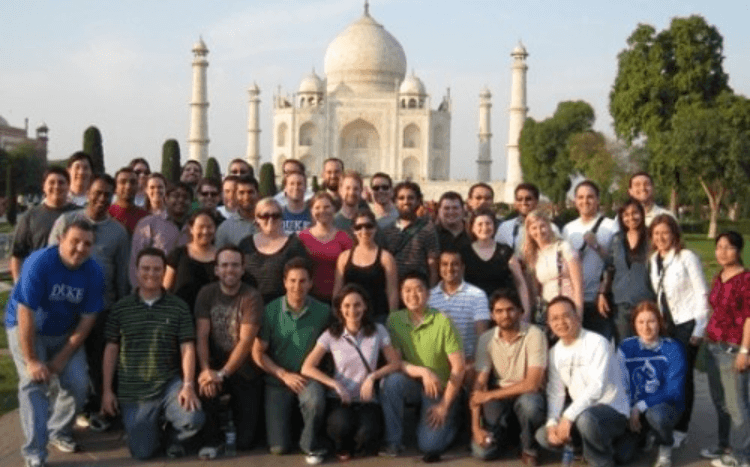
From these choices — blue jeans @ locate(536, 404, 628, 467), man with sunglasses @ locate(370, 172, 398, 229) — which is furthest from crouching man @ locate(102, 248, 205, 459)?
blue jeans @ locate(536, 404, 628, 467)

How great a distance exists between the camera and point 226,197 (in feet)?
20.9

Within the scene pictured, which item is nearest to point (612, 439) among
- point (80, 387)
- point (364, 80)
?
point (80, 387)

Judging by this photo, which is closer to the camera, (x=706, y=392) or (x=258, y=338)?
(x=258, y=338)

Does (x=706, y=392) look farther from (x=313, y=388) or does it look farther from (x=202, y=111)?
(x=202, y=111)

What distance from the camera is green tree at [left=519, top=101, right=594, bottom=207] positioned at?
37688 millimetres

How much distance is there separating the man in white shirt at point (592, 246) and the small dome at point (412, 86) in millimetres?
41933

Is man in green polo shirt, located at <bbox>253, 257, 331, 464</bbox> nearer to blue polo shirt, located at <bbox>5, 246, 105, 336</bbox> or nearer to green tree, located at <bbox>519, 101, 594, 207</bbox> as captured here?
blue polo shirt, located at <bbox>5, 246, 105, 336</bbox>

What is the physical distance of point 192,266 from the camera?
520cm

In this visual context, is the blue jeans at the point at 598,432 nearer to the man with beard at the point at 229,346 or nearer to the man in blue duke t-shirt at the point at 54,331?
the man with beard at the point at 229,346

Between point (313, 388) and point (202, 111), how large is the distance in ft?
130

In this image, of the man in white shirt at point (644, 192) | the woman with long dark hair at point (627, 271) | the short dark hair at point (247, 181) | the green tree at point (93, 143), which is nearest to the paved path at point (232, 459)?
the woman with long dark hair at point (627, 271)

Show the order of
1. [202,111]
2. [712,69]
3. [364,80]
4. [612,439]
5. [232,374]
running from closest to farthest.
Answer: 1. [612,439]
2. [232,374]
3. [712,69]
4. [202,111]
5. [364,80]

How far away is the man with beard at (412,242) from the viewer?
17.7 feet

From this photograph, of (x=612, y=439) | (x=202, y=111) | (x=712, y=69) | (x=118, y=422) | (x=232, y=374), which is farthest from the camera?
(x=202, y=111)
